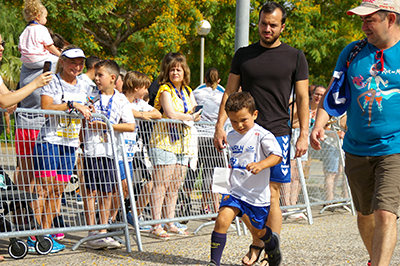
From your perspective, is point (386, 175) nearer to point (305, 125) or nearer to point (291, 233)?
point (305, 125)

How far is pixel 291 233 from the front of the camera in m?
6.25

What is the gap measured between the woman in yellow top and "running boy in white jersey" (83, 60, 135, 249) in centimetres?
57

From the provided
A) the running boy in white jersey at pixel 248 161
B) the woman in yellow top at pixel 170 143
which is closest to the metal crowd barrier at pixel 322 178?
the woman in yellow top at pixel 170 143

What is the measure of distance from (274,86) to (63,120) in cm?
208

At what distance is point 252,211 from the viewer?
424cm

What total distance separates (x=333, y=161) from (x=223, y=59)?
10796 mm

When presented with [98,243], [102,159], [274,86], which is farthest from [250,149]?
[98,243]

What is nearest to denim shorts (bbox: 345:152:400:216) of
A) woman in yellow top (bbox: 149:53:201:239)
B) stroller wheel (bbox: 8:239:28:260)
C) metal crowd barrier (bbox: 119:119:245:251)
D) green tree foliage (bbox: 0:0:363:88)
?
metal crowd barrier (bbox: 119:119:245:251)

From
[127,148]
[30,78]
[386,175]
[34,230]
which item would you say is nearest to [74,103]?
[127,148]

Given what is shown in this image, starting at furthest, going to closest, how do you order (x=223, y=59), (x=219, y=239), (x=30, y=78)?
(x=223, y=59) → (x=30, y=78) → (x=219, y=239)

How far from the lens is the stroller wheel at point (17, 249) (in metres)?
4.57

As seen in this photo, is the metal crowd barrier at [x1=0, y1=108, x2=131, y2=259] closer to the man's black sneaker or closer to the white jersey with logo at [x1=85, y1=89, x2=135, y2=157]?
the white jersey with logo at [x1=85, y1=89, x2=135, y2=157]

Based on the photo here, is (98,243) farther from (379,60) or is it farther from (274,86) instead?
(379,60)

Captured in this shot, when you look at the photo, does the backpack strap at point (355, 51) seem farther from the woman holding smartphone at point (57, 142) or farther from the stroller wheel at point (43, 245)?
the stroller wheel at point (43, 245)
